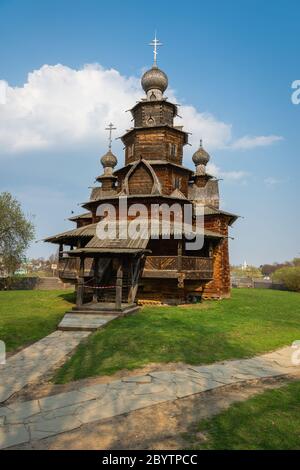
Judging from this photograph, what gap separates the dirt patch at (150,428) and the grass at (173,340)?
221 cm

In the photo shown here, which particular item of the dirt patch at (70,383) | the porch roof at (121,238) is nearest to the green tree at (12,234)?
the porch roof at (121,238)

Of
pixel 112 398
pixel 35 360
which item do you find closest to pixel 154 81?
pixel 35 360

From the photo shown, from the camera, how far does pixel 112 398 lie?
19.4 ft

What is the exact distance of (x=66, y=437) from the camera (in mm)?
4492

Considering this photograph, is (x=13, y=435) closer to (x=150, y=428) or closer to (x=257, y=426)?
(x=150, y=428)

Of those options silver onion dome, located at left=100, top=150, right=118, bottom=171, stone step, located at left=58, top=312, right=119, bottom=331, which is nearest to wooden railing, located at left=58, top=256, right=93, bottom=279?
stone step, located at left=58, top=312, right=119, bottom=331

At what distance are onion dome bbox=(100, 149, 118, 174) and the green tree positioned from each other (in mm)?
9452

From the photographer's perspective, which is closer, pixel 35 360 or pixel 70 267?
pixel 35 360

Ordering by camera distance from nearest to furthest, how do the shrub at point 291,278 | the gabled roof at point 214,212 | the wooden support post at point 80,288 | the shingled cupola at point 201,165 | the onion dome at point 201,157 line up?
the wooden support post at point 80,288, the gabled roof at point 214,212, the shingled cupola at point 201,165, the onion dome at point 201,157, the shrub at point 291,278

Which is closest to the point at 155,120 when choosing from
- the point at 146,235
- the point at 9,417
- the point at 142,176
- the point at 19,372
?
the point at 142,176

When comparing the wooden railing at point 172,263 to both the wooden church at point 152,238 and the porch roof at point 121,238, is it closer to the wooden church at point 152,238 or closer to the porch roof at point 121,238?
the wooden church at point 152,238

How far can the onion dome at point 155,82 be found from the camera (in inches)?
1029

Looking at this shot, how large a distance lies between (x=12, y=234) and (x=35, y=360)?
2638cm
